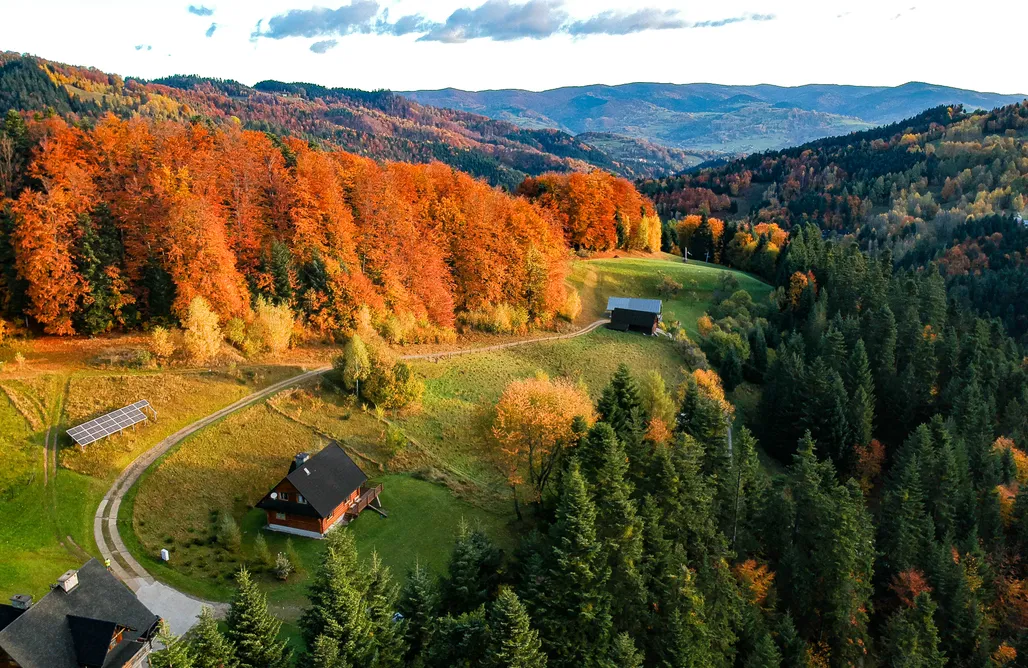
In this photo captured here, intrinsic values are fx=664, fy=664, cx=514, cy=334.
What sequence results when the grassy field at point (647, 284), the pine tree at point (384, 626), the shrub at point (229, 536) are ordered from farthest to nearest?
the grassy field at point (647, 284), the shrub at point (229, 536), the pine tree at point (384, 626)

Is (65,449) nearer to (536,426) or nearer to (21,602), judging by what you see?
(21,602)

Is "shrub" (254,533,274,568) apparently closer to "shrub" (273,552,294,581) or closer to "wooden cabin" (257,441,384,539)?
"shrub" (273,552,294,581)

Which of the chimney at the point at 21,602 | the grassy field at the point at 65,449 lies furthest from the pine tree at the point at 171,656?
the grassy field at the point at 65,449

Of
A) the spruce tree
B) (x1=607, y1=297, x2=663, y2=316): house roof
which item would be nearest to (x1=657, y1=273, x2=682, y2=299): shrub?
(x1=607, y1=297, x2=663, y2=316): house roof

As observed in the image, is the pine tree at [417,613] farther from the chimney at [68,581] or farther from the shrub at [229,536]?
the chimney at [68,581]

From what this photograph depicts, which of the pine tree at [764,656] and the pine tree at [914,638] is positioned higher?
the pine tree at [764,656]
